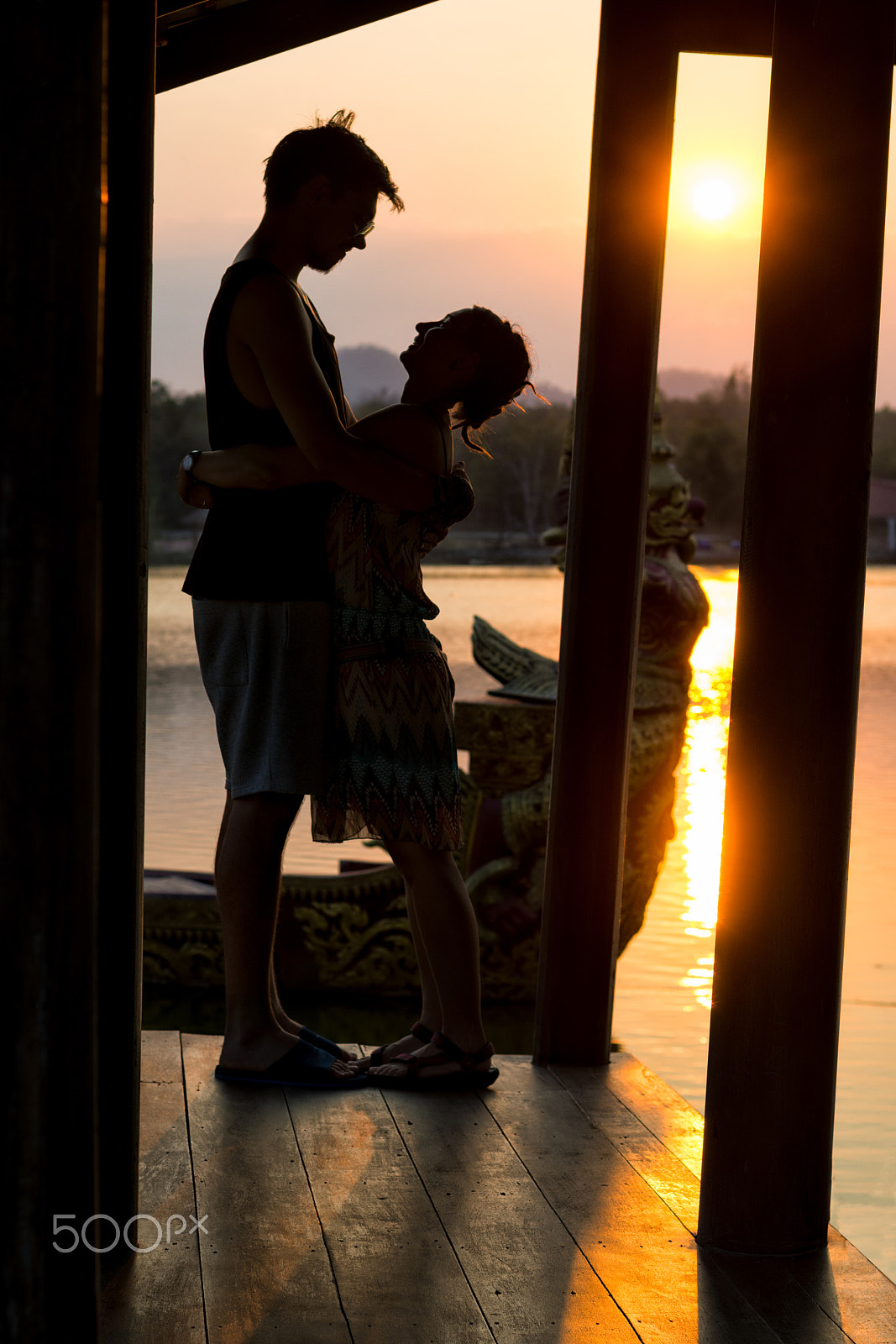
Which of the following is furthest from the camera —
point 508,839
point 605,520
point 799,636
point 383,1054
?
point 508,839

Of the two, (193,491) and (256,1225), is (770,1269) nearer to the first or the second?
(256,1225)

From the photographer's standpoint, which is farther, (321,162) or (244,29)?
(244,29)

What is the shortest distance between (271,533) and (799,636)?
2.86 ft

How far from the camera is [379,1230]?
6.22 ft

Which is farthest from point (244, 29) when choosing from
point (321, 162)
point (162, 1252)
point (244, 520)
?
point (162, 1252)

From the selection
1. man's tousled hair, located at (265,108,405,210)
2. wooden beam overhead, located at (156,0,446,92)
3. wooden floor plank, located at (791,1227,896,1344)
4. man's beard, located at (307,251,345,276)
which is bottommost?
wooden floor plank, located at (791,1227,896,1344)

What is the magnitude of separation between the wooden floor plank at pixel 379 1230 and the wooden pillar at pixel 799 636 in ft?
1.25

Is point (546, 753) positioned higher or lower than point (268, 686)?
lower

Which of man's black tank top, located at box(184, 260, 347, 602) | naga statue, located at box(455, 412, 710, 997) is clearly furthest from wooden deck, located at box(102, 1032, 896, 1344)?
naga statue, located at box(455, 412, 710, 997)

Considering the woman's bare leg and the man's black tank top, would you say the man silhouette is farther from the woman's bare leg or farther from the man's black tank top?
the woman's bare leg

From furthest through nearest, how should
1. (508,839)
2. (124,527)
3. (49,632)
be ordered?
(508,839) → (124,527) → (49,632)

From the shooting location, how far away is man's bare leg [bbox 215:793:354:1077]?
2350mm

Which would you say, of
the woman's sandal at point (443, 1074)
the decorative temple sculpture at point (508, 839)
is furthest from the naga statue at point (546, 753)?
the woman's sandal at point (443, 1074)

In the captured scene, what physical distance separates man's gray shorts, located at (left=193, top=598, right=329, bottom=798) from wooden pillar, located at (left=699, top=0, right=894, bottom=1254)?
2.39 feet
